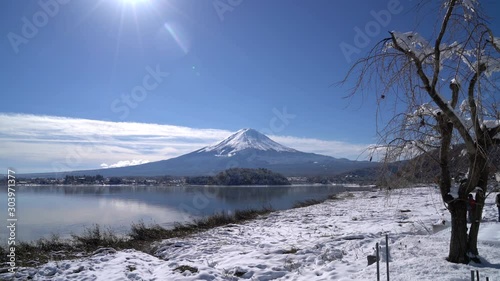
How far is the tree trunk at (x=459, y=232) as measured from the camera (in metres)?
5.73

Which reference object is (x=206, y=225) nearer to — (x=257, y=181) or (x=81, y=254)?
(x=81, y=254)

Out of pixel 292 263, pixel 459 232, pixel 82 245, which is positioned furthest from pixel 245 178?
pixel 459 232

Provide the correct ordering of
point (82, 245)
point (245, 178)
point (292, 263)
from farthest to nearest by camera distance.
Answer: point (245, 178)
point (82, 245)
point (292, 263)

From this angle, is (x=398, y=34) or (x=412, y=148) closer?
(x=398, y=34)

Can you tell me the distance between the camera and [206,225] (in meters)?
19.6

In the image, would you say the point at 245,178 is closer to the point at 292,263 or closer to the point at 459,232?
the point at 292,263

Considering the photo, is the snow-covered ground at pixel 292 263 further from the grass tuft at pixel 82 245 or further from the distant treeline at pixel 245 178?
the distant treeline at pixel 245 178

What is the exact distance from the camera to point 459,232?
5801 mm

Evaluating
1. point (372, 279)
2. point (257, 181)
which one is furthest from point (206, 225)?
point (257, 181)

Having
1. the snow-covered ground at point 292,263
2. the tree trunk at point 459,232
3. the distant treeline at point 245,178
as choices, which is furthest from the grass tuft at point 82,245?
the distant treeline at point 245,178

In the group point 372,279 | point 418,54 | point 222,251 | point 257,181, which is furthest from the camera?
point 257,181

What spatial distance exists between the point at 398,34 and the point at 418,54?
0.43 metres

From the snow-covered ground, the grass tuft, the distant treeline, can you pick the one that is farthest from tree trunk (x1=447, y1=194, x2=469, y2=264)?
Answer: the distant treeline

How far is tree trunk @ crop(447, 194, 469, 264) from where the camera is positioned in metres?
5.73
